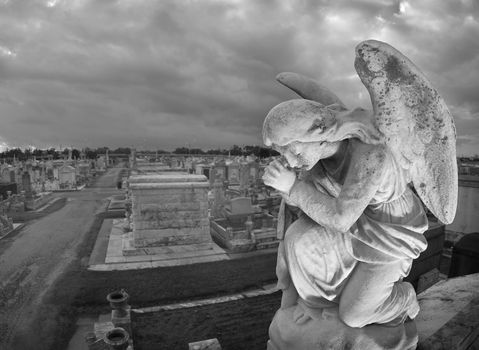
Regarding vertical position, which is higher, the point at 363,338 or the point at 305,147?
the point at 305,147

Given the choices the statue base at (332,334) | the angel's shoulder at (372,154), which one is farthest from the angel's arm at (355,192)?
the statue base at (332,334)

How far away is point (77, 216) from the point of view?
1323 cm

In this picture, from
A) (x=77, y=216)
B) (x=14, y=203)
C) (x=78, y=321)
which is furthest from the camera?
(x=14, y=203)

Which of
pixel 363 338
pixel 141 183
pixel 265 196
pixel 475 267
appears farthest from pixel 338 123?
pixel 265 196

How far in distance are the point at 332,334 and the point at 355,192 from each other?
2.78ft

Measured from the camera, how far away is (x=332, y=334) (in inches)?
74.7

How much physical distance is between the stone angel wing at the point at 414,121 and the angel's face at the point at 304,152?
30 centimetres

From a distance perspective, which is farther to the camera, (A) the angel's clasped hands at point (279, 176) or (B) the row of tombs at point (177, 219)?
(B) the row of tombs at point (177, 219)

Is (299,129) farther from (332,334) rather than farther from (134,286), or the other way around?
(134,286)

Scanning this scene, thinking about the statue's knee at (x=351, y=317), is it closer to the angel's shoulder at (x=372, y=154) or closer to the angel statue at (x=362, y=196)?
the angel statue at (x=362, y=196)

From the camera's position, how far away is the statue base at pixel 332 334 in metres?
1.88

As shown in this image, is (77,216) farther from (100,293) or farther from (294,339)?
(294,339)

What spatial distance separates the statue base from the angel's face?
2.94 feet

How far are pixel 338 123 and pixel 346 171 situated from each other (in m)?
0.32
